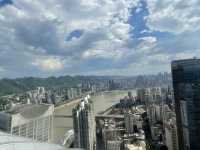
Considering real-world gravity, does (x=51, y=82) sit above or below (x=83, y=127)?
above

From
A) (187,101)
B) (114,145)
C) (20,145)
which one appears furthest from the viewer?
(114,145)

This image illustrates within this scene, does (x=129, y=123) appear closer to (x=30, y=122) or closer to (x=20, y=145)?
(x=30, y=122)

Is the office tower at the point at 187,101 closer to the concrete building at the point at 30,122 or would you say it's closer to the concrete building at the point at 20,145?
the concrete building at the point at 30,122

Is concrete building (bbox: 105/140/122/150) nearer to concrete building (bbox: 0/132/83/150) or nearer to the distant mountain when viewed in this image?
concrete building (bbox: 0/132/83/150)

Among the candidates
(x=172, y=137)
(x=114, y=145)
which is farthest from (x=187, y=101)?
(x=114, y=145)

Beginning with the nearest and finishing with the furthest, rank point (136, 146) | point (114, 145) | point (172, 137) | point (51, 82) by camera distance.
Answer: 1. point (136, 146)
2. point (172, 137)
3. point (114, 145)
4. point (51, 82)

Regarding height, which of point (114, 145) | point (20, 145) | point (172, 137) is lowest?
point (114, 145)

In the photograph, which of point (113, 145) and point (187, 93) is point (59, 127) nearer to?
point (113, 145)
